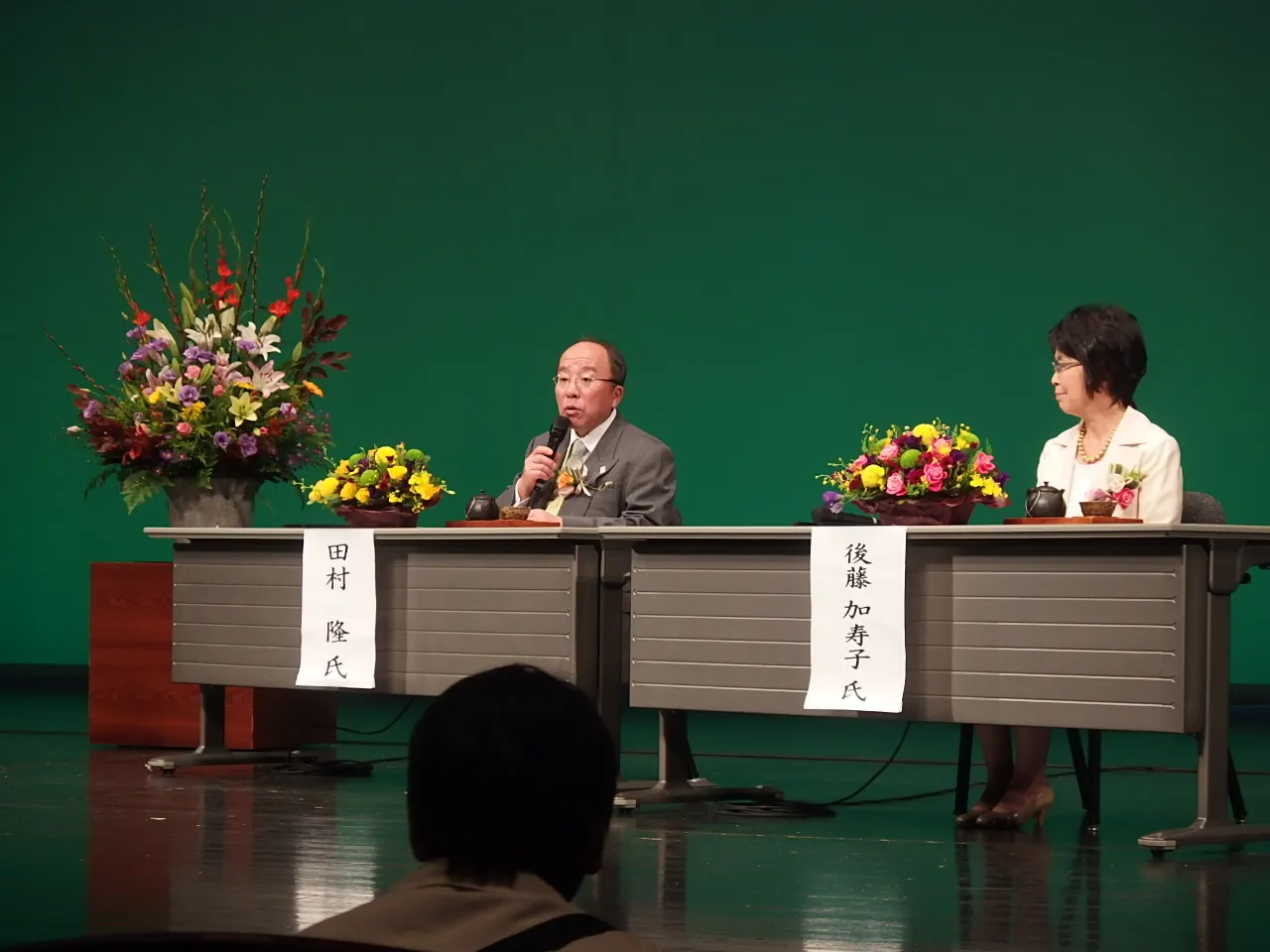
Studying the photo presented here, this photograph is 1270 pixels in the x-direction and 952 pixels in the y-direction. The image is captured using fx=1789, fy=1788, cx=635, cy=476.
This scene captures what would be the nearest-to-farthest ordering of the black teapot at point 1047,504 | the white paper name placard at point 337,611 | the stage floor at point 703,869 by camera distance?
the stage floor at point 703,869
the black teapot at point 1047,504
the white paper name placard at point 337,611

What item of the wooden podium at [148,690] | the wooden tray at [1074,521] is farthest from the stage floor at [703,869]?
the wooden tray at [1074,521]

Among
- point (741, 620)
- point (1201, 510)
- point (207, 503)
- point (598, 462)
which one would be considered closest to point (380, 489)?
point (598, 462)

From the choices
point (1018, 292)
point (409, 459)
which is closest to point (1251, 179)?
point (1018, 292)

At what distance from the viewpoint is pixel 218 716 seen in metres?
5.33

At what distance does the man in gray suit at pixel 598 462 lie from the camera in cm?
475

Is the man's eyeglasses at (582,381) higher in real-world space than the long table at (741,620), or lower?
Result: higher

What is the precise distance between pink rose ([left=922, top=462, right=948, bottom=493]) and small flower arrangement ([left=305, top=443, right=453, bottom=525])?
4.63 ft

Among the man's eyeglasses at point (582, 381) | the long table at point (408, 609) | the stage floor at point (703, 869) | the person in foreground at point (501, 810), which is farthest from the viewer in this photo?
the man's eyeglasses at point (582, 381)

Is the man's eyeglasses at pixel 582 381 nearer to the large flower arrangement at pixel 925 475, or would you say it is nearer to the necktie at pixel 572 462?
the necktie at pixel 572 462

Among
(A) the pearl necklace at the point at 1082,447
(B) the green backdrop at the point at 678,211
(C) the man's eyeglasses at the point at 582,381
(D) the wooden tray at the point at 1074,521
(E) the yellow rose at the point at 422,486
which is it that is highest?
(B) the green backdrop at the point at 678,211

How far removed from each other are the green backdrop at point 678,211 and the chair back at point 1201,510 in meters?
2.95

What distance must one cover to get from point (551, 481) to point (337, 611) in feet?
2.17

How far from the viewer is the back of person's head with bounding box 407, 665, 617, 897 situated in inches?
43.1

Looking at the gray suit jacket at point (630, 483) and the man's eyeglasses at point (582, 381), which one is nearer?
the gray suit jacket at point (630, 483)
